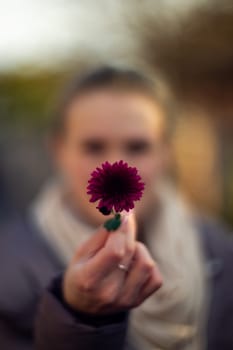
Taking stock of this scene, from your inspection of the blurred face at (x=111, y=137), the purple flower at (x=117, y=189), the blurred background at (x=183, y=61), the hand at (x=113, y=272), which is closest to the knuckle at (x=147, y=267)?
the hand at (x=113, y=272)

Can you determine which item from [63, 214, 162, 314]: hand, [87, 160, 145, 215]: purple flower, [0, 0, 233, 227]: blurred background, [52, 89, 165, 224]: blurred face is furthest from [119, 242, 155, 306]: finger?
[0, 0, 233, 227]: blurred background

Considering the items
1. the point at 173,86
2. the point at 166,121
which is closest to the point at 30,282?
the point at 166,121

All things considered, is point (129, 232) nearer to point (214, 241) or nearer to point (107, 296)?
point (107, 296)

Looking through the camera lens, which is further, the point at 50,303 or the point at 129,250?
the point at 50,303

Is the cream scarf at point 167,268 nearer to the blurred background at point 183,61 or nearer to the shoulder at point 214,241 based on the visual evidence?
the shoulder at point 214,241

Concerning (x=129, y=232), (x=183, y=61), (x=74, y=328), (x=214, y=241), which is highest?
(x=183, y=61)

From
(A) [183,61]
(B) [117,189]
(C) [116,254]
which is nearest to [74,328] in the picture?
(C) [116,254]
